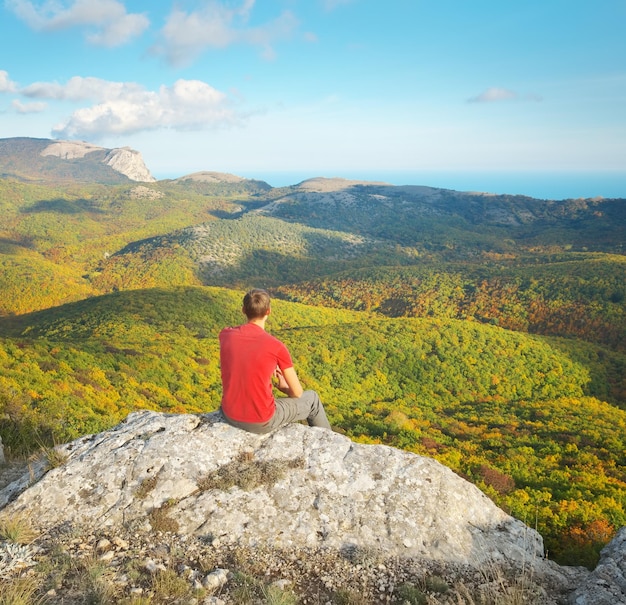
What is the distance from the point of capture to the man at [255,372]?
6844 millimetres

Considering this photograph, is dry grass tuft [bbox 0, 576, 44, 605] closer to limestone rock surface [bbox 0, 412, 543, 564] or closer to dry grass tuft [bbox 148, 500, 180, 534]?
limestone rock surface [bbox 0, 412, 543, 564]

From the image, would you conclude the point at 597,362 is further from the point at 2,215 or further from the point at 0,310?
the point at 2,215

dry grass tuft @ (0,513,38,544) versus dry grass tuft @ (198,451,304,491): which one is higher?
dry grass tuft @ (198,451,304,491)

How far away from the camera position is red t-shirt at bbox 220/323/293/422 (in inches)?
269

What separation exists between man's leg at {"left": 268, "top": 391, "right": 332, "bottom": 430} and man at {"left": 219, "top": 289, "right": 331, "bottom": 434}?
0.06 feet

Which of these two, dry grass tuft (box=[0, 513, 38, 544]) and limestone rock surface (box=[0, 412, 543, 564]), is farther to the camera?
limestone rock surface (box=[0, 412, 543, 564])

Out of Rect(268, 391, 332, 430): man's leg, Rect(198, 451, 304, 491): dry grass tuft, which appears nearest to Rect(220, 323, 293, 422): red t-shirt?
Rect(268, 391, 332, 430): man's leg

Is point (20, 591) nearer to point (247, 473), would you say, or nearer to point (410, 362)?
point (247, 473)

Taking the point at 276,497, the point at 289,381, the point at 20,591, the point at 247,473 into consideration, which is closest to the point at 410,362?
the point at 289,381

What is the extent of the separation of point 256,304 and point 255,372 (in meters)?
1.13

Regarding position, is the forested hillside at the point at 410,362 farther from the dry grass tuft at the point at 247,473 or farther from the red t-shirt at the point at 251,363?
the red t-shirt at the point at 251,363

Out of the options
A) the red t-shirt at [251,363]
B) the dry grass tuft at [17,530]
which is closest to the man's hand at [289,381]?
→ the red t-shirt at [251,363]

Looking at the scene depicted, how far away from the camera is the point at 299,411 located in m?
8.05

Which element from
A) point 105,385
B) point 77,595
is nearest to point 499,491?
point 77,595
